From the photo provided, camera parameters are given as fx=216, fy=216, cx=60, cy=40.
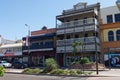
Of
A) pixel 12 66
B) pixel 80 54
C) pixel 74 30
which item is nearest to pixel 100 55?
pixel 80 54

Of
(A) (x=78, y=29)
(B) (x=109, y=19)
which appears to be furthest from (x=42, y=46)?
(B) (x=109, y=19)

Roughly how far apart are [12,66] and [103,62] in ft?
65.6

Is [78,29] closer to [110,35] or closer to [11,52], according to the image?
[110,35]

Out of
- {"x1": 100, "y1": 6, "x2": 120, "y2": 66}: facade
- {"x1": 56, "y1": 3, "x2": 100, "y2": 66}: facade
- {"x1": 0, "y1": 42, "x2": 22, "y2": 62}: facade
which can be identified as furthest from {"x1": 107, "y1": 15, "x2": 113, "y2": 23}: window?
{"x1": 0, "y1": 42, "x2": 22, "y2": 62}: facade

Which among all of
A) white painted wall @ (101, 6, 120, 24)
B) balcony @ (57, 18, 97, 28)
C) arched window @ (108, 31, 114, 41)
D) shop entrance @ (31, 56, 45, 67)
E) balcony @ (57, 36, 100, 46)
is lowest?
shop entrance @ (31, 56, 45, 67)

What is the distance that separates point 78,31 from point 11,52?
2293 cm

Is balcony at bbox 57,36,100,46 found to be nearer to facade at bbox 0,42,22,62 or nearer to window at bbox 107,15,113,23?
window at bbox 107,15,113,23

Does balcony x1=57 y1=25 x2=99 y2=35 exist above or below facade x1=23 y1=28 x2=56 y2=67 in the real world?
above

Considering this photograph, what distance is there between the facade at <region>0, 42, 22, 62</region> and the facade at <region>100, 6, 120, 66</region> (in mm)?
22644

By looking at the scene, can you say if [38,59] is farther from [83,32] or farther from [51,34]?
[83,32]

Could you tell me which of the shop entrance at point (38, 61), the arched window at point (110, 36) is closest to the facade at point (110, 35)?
the arched window at point (110, 36)

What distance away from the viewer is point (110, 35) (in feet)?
133

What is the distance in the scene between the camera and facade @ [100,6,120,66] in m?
39.4

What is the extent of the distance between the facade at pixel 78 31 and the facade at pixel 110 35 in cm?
118
